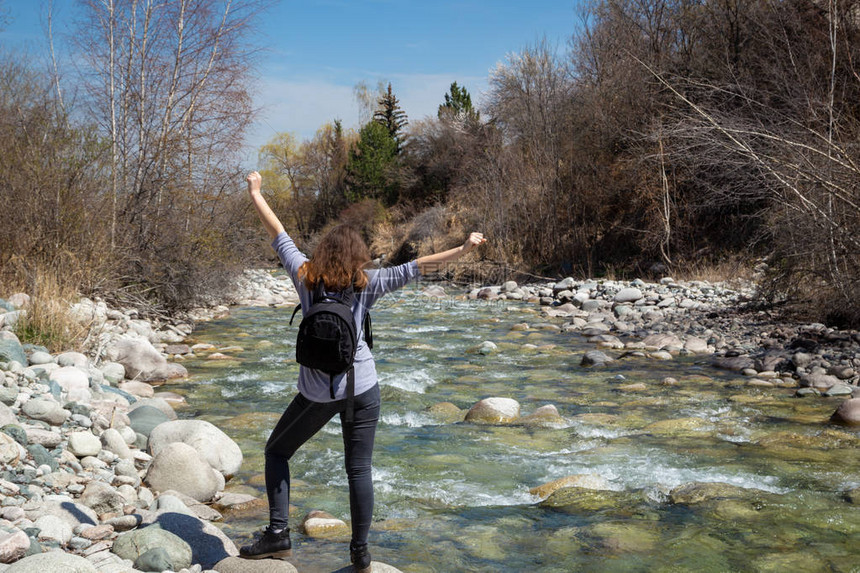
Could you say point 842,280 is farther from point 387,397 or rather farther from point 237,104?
point 237,104

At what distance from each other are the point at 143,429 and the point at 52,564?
3.17m

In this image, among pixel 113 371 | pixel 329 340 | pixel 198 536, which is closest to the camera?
pixel 329 340

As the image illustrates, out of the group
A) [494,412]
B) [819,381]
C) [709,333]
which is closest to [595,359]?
[709,333]

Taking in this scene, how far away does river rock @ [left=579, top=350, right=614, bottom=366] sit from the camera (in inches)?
397

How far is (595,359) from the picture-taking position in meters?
10.1

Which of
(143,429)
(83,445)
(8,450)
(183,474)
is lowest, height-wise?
(183,474)

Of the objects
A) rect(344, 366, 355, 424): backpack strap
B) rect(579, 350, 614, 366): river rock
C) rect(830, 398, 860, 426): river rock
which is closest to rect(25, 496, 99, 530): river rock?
rect(344, 366, 355, 424): backpack strap

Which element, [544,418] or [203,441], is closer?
[203,441]

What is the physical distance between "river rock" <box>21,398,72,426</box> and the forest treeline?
14.9 ft

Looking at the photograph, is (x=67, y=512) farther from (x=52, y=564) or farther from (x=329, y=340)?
(x=329, y=340)

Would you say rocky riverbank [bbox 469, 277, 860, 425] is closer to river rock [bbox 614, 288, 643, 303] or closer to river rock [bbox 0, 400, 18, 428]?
river rock [bbox 614, 288, 643, 303]

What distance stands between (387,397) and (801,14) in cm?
1333

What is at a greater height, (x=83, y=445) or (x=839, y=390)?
(x=83, y=445)

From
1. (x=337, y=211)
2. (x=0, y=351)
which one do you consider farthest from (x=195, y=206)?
(x=337, y=211)
